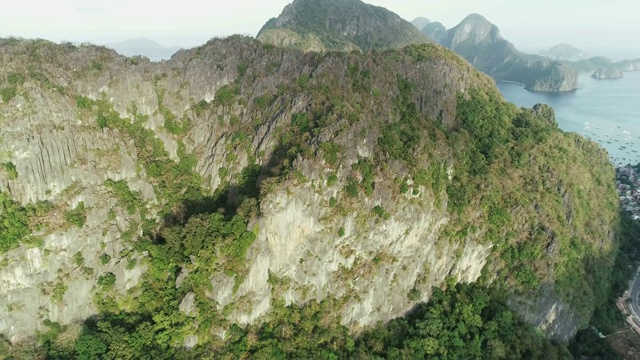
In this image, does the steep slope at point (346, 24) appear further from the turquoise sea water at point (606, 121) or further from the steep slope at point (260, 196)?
the steep slope at point (260, 196)

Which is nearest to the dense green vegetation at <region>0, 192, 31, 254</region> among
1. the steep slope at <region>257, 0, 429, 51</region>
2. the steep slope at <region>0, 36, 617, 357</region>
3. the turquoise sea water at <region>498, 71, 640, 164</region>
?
the steep slope at <region>0, 36, 617, 357</region>

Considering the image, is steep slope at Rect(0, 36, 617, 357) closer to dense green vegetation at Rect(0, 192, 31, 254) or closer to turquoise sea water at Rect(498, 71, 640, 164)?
dense green vegetation at Rect(0, 192, 31, 254)

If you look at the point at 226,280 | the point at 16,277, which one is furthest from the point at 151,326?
the point at 16,277

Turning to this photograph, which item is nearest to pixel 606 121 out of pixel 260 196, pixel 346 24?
pixel 346 24

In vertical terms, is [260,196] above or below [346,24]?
below

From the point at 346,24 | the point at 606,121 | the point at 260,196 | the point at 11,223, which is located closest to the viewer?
the point at 11,223

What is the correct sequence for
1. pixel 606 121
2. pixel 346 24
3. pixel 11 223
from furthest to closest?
pixel 606 121
pixel 346 24
pixel 11 223

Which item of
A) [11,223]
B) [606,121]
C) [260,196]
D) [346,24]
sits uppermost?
→ [346,24]

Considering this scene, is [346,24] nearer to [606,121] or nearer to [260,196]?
[606,121]

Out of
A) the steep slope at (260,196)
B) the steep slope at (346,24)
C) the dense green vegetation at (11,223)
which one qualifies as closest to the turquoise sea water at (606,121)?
the steep slope at (346,24)
